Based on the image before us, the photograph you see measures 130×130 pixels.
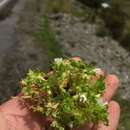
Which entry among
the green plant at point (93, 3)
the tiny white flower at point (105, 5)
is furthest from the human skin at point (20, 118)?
the tiny white flower at point (105, 5)

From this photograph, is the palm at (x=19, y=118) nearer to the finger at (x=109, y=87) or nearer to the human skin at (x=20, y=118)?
the human skin at (x=20, y=118)

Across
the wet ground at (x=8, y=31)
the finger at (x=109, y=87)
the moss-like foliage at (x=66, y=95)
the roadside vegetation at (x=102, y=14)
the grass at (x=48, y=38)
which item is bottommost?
the roadside vegetation at (x=102, y=14)

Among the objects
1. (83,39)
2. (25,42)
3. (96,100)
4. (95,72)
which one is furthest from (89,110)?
(83,39)

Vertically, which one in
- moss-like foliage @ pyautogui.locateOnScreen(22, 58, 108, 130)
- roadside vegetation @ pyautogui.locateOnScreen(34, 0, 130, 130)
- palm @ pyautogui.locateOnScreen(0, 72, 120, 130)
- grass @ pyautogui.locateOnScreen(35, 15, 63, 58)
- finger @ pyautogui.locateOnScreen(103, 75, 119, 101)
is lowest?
roadside vegetation @ pyautogui.locateOnScreen(34, 0, 130, 130)

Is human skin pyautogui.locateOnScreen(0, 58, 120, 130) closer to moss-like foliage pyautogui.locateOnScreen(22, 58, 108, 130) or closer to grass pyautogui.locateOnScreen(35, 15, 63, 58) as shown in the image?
moss-like foliage pyautogui.locateOnScreen(22, 58, 108, 130)

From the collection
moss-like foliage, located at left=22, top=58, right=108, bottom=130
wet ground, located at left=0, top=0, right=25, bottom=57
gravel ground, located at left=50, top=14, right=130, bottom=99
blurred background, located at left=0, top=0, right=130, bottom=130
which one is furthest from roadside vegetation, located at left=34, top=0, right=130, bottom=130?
moss-like foliage, located at left=22, top=58, right=108, bottom=130

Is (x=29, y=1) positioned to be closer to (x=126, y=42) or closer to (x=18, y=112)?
(x=126, y=42)
